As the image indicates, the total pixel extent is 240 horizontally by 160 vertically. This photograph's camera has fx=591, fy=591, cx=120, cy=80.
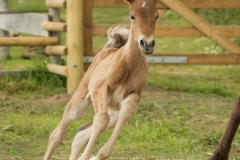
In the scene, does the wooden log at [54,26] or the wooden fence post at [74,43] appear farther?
the wooden log at [54,26]

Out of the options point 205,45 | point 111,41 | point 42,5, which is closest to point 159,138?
point 111,41

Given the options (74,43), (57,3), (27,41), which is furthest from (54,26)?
(74,43)

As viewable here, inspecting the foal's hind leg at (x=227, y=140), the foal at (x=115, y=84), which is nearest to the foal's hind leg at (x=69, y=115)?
the foal at (x=115, y=84)

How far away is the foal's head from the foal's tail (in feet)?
2.85

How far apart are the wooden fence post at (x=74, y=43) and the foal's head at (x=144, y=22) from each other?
13.1ft

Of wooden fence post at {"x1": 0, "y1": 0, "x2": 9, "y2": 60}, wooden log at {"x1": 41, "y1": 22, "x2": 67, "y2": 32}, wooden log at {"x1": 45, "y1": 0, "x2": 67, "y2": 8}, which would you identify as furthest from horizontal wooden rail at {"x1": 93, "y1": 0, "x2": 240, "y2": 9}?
wooden fence post at {"x1": 0, "y1": 0, "x2": 9, "y2": 60}

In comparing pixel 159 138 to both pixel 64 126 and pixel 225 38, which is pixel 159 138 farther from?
pixel 225 38

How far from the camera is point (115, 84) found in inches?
211

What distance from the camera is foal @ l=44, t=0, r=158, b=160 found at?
16.5 feet

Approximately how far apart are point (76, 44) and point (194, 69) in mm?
3629

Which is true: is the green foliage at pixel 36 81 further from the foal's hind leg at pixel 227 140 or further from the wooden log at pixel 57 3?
the foal's hind leg at pixel 227 140

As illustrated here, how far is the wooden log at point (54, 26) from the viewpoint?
933cm

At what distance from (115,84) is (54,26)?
4481mm

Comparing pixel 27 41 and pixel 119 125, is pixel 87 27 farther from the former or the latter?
pixel 119 125
